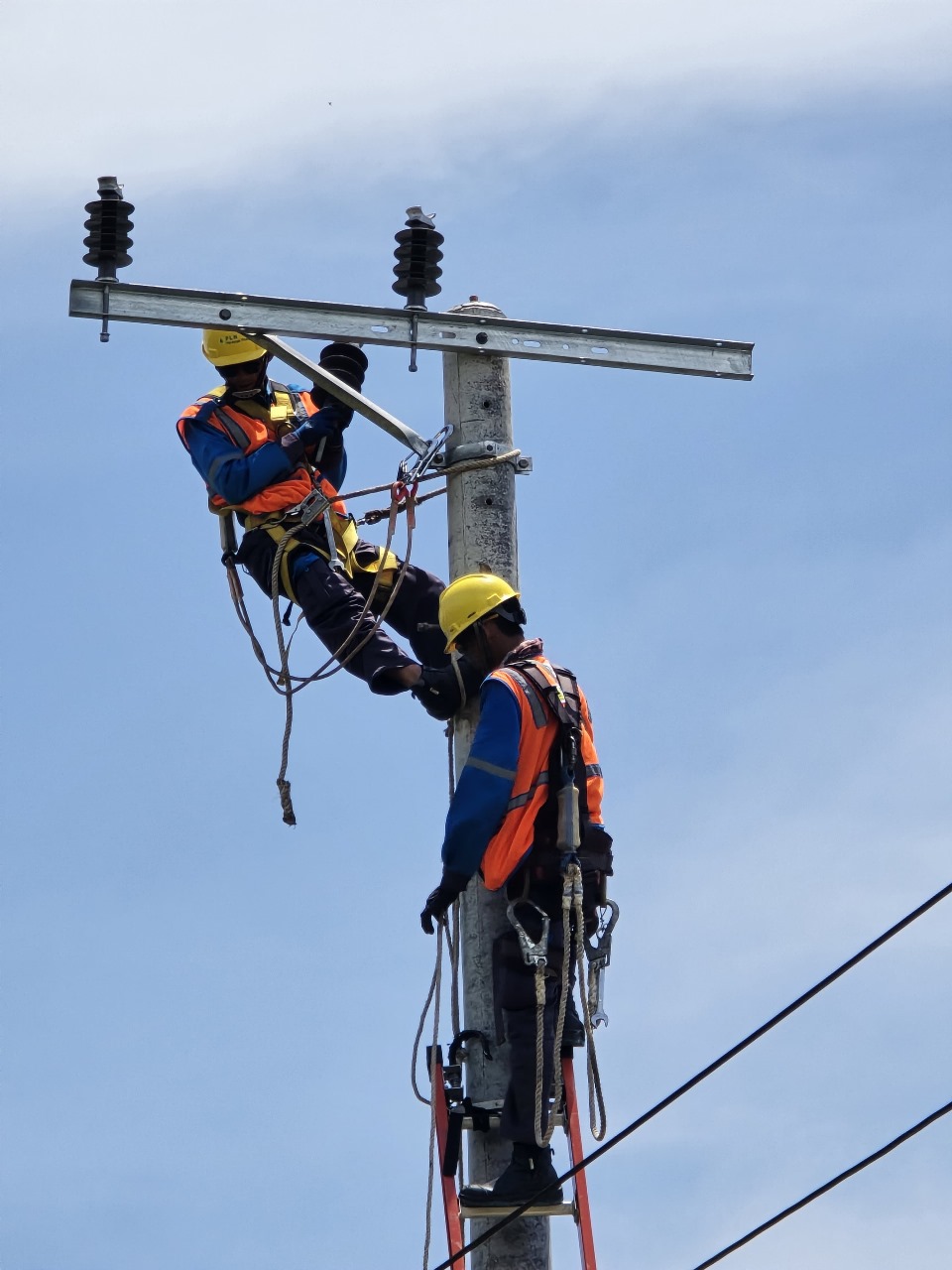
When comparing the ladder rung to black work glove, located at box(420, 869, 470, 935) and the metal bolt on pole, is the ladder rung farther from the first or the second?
black work glove, located at box(420, 869, 470, 935)

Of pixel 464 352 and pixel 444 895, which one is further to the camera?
pixel 464 352

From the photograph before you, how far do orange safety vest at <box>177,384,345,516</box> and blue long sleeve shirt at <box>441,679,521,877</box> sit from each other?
172 centimetres

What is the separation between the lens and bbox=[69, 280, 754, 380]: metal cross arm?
858cm

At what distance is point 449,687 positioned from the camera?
8.73m

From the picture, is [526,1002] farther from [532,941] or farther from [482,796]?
[482,796]

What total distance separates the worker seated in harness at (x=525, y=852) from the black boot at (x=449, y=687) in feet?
0.94

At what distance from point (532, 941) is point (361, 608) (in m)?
1.74

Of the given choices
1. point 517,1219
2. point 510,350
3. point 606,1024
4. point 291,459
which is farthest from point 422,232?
point 517,1219

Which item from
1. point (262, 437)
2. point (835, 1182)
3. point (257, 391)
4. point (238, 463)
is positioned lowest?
point (835, 1182)

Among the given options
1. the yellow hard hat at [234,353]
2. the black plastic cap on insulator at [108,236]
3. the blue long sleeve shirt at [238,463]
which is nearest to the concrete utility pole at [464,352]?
the black plastic cap on insulator at [108,236]

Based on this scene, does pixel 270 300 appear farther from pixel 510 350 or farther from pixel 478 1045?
pixel 478 1045

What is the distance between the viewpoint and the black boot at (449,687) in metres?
8.71

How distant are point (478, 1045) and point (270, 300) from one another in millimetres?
2705

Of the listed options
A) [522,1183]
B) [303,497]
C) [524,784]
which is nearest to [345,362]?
[303,497]
